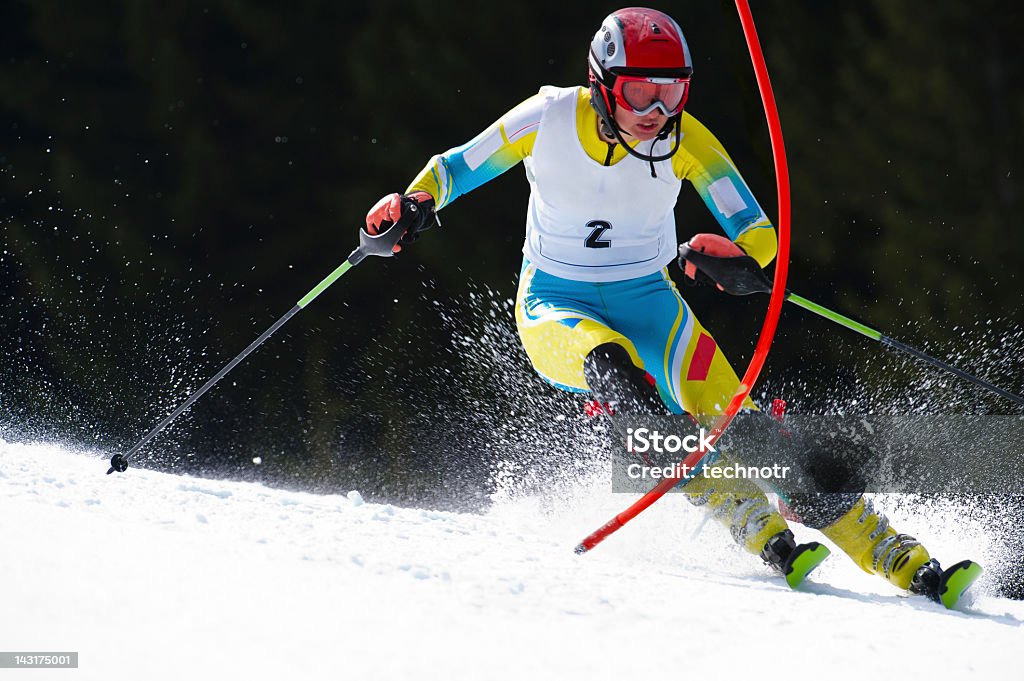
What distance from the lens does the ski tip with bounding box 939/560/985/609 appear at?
7.57 feet

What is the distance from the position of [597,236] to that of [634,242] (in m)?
0.10

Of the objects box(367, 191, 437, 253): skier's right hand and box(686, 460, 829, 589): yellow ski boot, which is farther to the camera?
box(367, 191, 437, 253): skier's right hand

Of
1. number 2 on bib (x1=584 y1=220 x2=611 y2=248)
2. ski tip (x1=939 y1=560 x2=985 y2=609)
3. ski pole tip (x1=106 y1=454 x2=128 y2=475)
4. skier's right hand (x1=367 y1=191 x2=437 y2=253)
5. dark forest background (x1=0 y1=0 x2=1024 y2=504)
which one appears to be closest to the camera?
ski tip (x1=939 y1=560 x2=985 y2=609)

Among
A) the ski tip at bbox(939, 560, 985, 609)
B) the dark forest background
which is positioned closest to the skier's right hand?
the ski tip at bbox(939, 560, 985, 609)

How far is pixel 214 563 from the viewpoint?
191cm

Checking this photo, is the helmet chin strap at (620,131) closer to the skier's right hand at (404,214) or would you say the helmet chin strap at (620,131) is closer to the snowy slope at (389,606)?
the skier's right hand at (404,214)

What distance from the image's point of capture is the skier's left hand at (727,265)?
2.54m

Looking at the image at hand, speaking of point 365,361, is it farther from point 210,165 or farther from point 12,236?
point 12,236

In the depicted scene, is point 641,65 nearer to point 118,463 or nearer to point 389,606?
point 389,606

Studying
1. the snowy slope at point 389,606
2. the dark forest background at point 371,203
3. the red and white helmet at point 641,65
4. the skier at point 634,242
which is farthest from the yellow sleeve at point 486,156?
the dark forest background at point 371,203

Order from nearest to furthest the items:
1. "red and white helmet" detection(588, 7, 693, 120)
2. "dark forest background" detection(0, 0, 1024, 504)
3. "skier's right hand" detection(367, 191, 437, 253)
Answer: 1. "red and white helmet" detection(588, 7, 693, 120)
2. "skier's right hand" detection(367, 191, 437, 253)
3. "dark forest background" detection(0, 0, 1024, 504)

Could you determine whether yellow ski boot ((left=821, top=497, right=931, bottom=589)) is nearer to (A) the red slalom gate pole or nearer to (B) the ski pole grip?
(A) the red slalom gate pole

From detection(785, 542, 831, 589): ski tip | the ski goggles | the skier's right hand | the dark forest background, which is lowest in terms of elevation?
detection(785, 542, 831, 589): ski tip

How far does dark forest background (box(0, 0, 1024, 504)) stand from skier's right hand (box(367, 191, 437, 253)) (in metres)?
1.89
